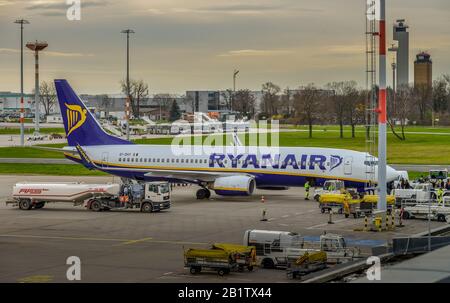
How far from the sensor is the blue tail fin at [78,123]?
239 ft

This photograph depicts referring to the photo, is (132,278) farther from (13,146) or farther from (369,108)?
(13,146)

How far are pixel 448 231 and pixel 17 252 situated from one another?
24.3m

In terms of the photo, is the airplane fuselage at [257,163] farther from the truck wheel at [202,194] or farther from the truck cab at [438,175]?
the truck cab at [438,175]

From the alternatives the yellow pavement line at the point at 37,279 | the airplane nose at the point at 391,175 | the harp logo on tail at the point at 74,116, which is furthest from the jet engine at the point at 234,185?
the yellow pavement line at the point at 37,279

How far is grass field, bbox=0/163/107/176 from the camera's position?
302 ft

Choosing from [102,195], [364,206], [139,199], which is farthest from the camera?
[102,195]

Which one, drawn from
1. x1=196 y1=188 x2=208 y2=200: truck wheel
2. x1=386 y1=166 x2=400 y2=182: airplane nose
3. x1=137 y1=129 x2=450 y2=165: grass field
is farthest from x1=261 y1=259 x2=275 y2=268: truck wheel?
x1=137 y1=129 x2=450 y2=165: grass field

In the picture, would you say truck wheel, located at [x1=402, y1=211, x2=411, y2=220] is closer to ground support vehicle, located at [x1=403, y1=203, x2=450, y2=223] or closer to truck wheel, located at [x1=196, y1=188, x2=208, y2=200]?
ground support vehicle, located at [x1=403, y1=203, x2=450, y2=223]

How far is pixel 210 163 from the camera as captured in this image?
67.6 m

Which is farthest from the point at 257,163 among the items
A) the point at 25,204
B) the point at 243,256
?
the point at 243,256

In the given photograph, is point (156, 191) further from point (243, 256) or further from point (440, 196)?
point (243, 256)

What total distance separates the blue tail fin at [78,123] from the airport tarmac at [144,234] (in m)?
8.70

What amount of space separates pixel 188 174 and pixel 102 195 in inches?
416
